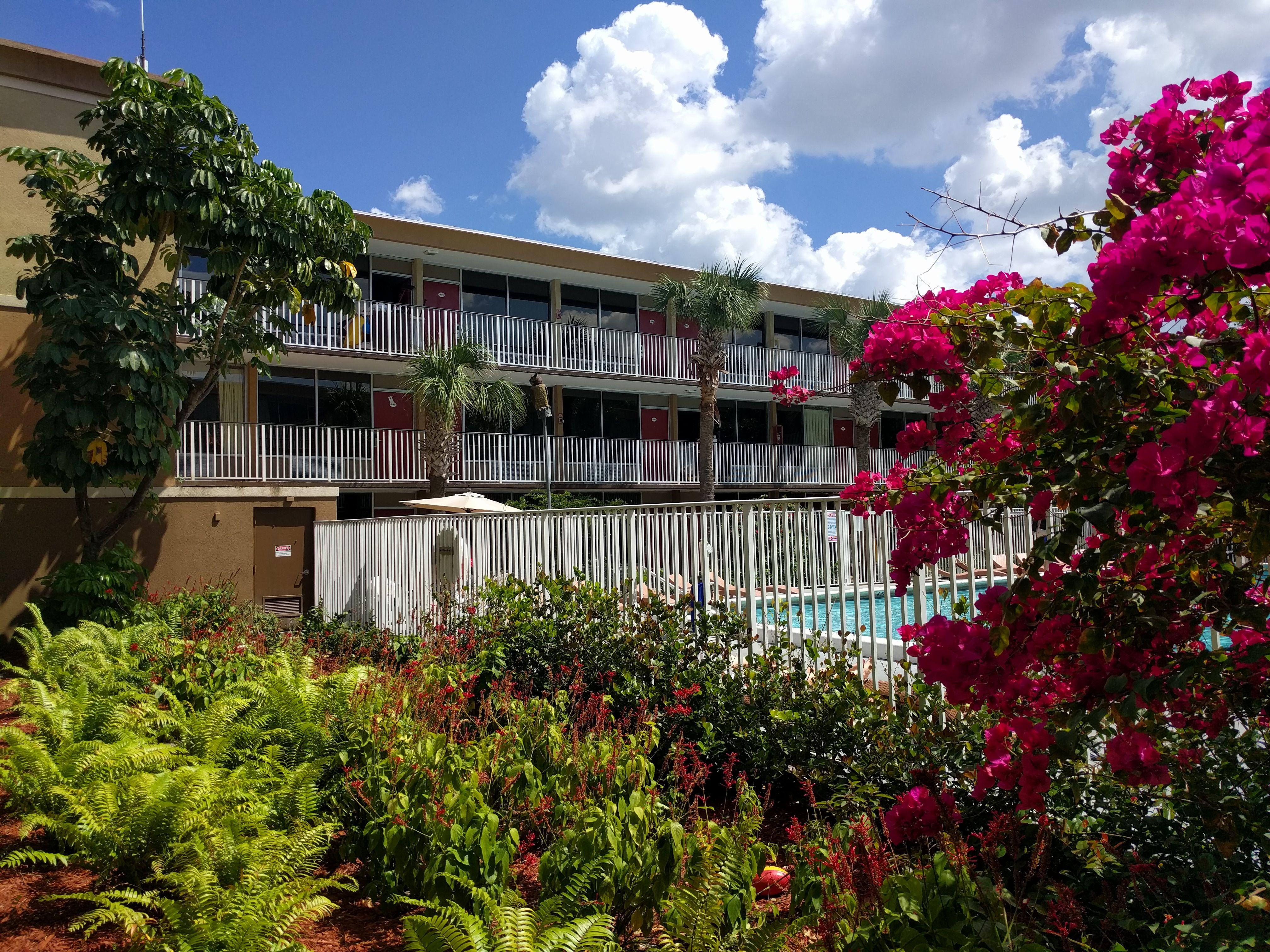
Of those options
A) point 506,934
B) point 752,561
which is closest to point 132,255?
point 752,561

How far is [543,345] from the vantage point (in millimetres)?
21125

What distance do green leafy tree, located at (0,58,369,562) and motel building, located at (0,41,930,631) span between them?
1.06m

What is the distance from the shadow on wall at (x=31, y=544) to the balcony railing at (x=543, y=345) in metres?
4.77

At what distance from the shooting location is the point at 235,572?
13.7 meters

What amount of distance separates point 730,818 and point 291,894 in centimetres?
246

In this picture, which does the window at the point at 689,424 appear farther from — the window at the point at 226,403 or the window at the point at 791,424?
the window at the point at 226,403

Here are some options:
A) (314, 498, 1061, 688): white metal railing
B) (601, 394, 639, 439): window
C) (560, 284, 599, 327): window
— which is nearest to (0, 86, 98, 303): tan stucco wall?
(314, 498, 1061, 688): white metal railing

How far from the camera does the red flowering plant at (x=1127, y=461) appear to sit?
A: 6.14ft

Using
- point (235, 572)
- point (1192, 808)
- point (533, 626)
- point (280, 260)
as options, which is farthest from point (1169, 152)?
point (235, 572)

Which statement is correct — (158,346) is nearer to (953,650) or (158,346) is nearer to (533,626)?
(533,626)

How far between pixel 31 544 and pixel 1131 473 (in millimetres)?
Answer: 13986

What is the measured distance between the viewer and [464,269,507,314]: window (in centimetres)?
2161

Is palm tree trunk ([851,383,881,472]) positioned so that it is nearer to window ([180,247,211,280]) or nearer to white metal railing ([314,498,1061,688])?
white metal railing ([314,498,1061,688])

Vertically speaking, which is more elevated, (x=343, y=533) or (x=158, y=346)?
(x=158, y=346)
